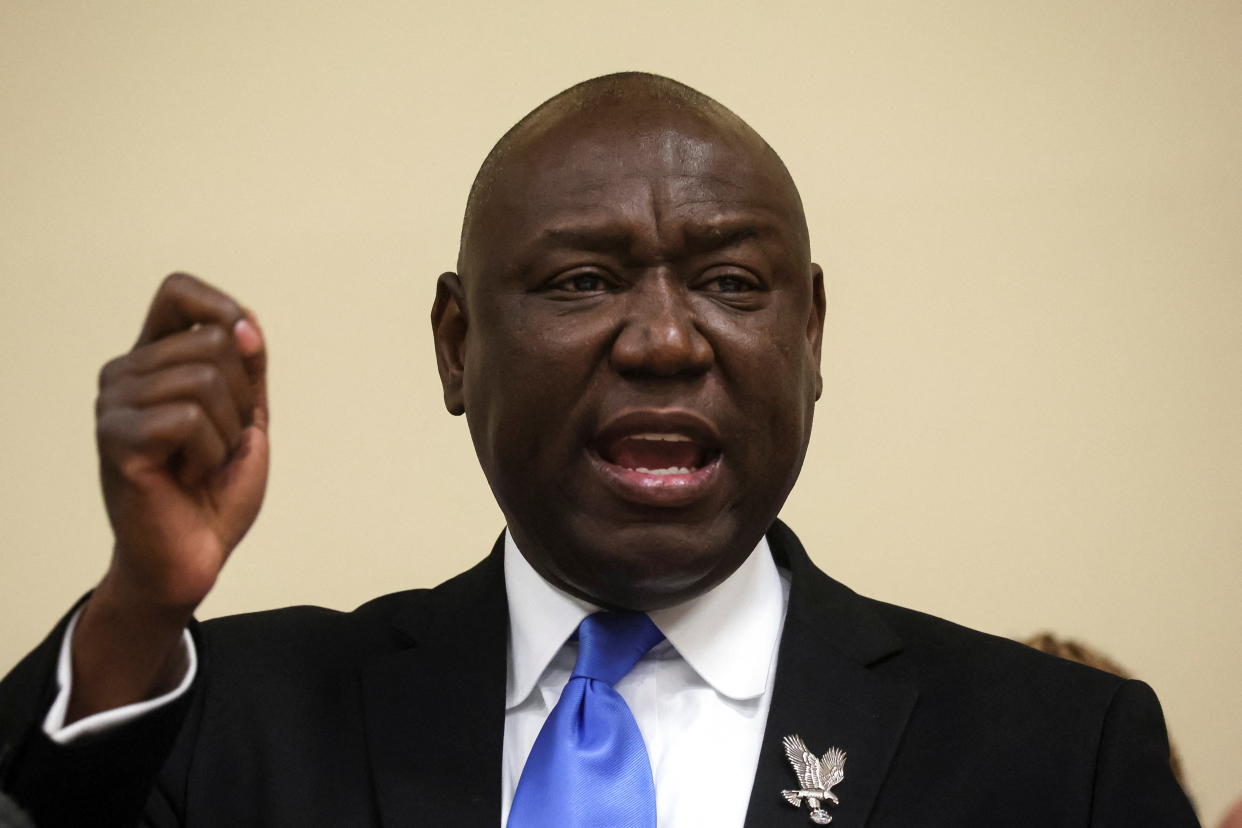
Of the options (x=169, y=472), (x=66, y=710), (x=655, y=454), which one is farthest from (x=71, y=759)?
(x=655, y=454)

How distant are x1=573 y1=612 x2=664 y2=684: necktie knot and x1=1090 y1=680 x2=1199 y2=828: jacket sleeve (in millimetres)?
433

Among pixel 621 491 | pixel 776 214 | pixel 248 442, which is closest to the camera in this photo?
pixel 248 442

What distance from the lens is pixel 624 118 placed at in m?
1.49

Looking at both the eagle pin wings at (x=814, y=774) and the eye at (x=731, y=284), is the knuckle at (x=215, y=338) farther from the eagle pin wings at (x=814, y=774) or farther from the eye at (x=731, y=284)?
the eagle pin wings at (x=814, y=774)

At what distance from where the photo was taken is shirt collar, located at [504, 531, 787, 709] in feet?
4.91

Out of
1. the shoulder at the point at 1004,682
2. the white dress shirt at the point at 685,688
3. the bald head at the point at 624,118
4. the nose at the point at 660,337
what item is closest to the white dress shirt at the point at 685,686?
the white dress shirt at the point at 685,688

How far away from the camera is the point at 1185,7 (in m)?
2.73

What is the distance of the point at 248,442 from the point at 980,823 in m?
0.75

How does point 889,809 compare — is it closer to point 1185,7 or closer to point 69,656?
point 69,656

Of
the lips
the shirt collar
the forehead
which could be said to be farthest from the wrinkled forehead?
the shirt collar

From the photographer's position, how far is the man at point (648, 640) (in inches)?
55.1

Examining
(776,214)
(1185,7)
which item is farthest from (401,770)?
(1185,7)

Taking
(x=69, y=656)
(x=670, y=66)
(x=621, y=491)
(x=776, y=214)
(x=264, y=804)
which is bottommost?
(x=264, y=804)

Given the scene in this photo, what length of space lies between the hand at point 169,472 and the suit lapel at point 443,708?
302 millimetres
